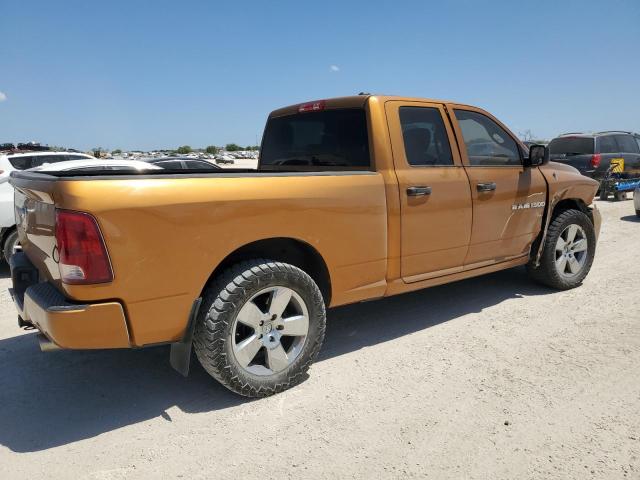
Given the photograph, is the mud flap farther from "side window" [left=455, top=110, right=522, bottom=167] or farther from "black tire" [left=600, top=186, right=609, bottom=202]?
"black tire" [left=600, top=186, right=609, bottom=202]

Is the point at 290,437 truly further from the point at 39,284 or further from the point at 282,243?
the point at 39,284

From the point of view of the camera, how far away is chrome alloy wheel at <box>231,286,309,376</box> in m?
2.94

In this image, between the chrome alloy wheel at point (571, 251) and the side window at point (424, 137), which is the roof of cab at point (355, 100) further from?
the chrome alloy wheel at point (571, 251)

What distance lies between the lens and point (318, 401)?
3000 mm

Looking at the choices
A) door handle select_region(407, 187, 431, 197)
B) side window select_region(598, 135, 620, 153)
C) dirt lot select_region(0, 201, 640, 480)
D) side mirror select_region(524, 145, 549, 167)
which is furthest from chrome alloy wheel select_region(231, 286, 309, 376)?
side window select_region(598, 135, 620, 153)

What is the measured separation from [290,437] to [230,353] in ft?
1.93

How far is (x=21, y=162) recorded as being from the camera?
9016 millimetres

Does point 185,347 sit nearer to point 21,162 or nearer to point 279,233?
point 279,233

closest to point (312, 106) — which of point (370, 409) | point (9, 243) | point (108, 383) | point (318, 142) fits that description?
point (318, 142)

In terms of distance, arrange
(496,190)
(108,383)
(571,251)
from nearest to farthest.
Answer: (108,383) → (496,190) → (571,251)

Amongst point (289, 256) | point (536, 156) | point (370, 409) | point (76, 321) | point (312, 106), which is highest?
point (312, 106)

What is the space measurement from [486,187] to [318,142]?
1474 mm

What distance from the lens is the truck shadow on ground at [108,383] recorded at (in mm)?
2775

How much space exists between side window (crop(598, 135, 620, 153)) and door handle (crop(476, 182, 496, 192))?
435 inches
